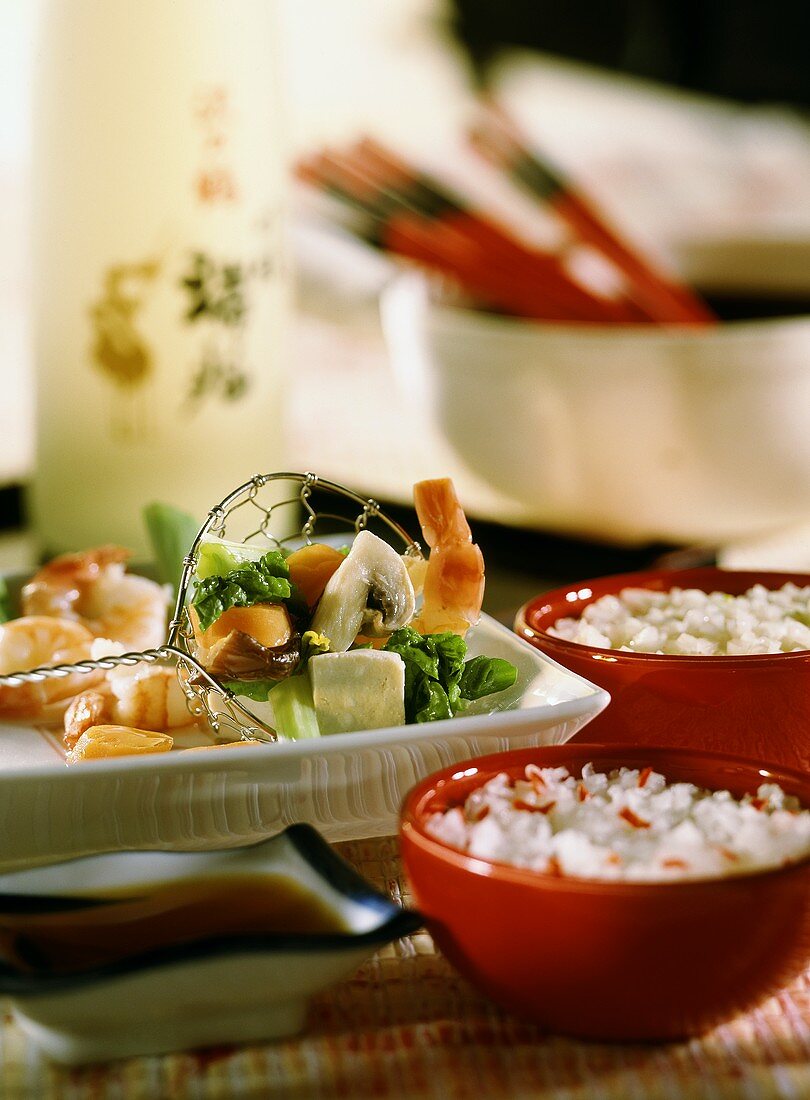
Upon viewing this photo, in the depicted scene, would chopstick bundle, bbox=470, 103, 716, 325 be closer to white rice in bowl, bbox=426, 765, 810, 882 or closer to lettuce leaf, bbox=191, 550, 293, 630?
lettuce leaf, bbox=191, 550, 293, 630

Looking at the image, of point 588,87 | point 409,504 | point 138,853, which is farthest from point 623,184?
point 138,853

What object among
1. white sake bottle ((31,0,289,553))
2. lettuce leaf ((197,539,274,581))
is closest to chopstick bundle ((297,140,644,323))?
white sake bottle ((31,0,289,553))

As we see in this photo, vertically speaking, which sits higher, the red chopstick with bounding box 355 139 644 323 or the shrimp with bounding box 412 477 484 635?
the red chopstick with bounding box 355 139 644 323

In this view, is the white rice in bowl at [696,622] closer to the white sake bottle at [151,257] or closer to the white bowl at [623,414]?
the white bowl at [623,414]

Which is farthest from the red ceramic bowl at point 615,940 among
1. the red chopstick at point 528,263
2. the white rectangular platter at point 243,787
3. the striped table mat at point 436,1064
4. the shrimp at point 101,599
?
the red chopstick at point 528,263

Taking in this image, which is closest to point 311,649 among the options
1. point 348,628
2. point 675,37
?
point 348,628

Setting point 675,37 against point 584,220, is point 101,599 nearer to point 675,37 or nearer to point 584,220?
point 584,220
